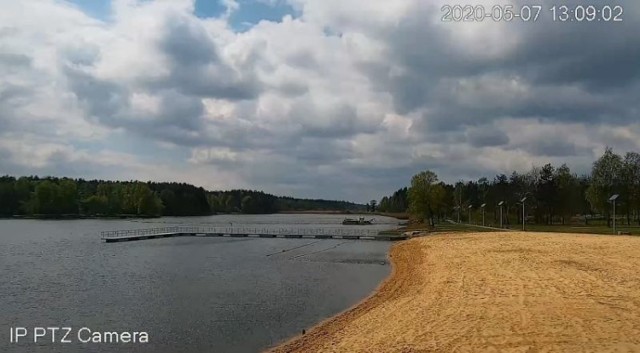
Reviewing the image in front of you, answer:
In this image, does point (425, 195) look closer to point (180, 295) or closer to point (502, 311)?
point (180, 295)

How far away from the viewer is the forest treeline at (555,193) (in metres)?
75.1

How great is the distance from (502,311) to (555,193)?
247ft

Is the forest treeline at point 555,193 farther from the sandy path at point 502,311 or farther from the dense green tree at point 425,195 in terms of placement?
the sandy path at point 502,311

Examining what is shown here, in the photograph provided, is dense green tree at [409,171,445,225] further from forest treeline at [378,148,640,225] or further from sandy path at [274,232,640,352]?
sandy path at [274,232,640,352]

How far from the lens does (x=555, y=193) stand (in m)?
85.8

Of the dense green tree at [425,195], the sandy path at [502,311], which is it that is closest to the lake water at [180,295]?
the sandy path at [502,311]

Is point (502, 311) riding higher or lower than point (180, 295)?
higher

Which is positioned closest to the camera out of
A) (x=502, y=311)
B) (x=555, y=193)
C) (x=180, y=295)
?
(x=502, y=311)

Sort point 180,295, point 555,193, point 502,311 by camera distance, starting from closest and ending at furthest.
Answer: point 502,311 → point 180,295 → point 555,193

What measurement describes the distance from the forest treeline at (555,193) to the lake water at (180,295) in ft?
130

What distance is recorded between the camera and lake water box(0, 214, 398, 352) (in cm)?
1953

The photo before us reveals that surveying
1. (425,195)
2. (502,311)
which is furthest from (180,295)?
(425,195)

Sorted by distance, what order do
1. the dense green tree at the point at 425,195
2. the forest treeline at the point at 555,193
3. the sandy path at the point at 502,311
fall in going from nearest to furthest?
the sandy path at the point at 502,311, the forest treeline at the point at 555,193, the dense green tree at the point at 425,195

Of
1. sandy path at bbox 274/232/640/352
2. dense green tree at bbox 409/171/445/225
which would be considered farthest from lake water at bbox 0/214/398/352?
dense green tree at bbox 409/171/445/225
